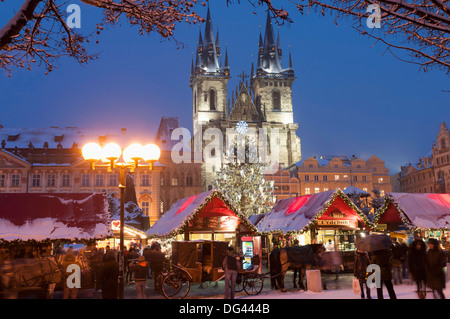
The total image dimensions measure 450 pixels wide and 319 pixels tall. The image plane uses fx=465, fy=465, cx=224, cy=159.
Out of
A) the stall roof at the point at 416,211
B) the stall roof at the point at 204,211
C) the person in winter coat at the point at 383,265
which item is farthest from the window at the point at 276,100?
the person in winter coat at the point at 383,265

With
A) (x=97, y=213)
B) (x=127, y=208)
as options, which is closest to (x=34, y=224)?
(x=97, y=213)

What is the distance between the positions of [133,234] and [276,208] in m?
8.97

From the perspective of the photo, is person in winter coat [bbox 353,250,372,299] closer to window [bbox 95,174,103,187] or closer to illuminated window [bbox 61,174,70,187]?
window [bbox 95,174,103,187]

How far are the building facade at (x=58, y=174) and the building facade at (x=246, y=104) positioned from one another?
18458mm

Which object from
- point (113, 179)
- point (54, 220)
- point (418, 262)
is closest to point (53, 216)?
point (54, 220)

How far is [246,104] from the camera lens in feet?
267

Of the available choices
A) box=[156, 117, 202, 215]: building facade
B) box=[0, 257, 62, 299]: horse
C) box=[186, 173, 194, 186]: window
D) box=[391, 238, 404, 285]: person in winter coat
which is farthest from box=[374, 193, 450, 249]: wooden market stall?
box=[186, 173, 194, 186]: window

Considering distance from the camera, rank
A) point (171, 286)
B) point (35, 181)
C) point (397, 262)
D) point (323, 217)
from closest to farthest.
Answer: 1. point (171, 286)
2. point (397, 262)
3. point (323, 217)
4. point (35, 181)

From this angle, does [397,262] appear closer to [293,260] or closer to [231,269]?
[293,260]

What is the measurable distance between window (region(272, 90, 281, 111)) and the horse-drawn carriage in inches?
2658

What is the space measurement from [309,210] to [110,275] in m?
11.4

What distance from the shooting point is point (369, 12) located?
8.38 m

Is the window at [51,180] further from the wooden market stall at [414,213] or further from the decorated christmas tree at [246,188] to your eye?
the wooden market stall at [414,213]
